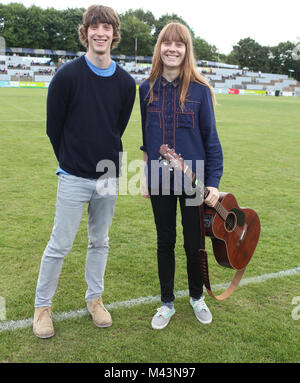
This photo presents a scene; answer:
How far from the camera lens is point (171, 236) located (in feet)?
9.71

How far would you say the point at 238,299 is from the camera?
11.3 feet

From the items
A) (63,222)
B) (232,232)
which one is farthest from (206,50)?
(63,222)

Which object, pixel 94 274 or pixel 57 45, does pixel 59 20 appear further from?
pixel 94 274

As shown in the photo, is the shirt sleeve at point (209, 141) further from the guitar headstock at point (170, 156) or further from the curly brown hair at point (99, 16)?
the curly brown hair at point (99, 16)

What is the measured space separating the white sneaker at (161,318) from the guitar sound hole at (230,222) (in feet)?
2.70

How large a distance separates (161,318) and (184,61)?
196 centimetres

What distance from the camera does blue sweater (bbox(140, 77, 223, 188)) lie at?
2688mm

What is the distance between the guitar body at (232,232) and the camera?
2.85 meters

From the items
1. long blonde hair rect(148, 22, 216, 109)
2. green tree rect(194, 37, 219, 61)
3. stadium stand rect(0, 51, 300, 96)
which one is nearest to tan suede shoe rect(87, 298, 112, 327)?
long blonde hair rect(148, 22, 216, 109)

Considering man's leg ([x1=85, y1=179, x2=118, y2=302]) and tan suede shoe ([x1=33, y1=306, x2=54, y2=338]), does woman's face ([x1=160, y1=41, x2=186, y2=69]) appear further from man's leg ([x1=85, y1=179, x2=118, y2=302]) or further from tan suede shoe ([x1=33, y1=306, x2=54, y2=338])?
tan suede shoe ([x1=33, y1=306, x2=54, y2=338])

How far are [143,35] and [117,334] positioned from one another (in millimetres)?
92854

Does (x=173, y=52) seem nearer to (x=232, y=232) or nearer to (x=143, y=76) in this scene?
(x=232, y=232)

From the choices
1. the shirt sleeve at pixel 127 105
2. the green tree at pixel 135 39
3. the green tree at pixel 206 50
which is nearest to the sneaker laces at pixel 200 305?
the shirt sleeve at pixel 127 105

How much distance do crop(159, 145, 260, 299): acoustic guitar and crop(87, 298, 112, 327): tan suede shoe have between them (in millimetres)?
1000
